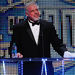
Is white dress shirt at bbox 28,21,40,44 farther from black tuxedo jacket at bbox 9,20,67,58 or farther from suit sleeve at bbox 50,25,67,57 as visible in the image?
suit sleeve at bbox 50,25,67,57

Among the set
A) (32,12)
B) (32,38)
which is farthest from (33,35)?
(32,12)

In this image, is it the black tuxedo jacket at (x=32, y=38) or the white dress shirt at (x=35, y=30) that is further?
the white dress shirt at (x=35, y=30)

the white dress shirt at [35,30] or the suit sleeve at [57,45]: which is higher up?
the white dress shirt at [35,30]

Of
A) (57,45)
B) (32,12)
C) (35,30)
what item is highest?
(32,12)

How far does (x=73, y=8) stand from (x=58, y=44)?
4.53 feet

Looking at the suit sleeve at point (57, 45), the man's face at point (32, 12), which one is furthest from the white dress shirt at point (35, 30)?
the suit sleeve at point (57, 45)

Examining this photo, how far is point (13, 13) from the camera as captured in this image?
3713 mm

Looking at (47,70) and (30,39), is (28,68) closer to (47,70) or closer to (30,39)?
(47,70)

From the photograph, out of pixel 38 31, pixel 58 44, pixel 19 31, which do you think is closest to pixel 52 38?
pixel 58 44

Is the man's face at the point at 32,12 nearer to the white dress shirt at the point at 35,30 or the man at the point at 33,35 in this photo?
the man at the point at 33,35

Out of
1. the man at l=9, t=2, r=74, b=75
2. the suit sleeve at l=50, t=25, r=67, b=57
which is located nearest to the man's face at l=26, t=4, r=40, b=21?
the man at l=9, t=2, r=74, b=75

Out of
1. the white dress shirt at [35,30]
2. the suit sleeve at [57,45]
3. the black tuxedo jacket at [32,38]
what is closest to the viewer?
the suit sleeve at [57,45]

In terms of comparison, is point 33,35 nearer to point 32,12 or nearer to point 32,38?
point 32,38

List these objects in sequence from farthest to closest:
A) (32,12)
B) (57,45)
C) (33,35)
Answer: (32,12) < (33,35) < (57,45)
